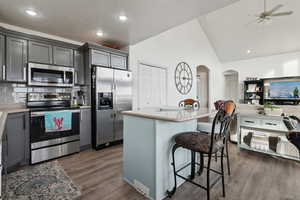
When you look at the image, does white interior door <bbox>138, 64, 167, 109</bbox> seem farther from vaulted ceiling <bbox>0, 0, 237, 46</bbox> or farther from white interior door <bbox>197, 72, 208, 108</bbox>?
white interior door <bbox>197, 72, 208, 108</bbox>

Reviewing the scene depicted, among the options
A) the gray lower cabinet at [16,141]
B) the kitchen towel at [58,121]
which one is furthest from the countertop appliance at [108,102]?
the gray lower cabinet at [16,141]

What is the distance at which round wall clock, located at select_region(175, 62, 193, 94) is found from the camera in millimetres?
5168

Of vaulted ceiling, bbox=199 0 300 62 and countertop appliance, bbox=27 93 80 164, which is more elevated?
vaulted ceiling, bbox=199 0 300 62

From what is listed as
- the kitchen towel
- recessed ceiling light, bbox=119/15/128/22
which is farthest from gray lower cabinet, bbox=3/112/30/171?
recessed ceiling light, bbox=119/15/128/22

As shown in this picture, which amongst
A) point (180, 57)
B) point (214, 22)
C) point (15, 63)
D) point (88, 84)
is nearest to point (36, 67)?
point (15, 63)

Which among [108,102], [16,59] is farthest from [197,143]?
[16,59]

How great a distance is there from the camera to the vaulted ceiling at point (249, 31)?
4695 millimetres

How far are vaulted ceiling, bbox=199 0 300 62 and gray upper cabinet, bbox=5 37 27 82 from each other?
5600 mm

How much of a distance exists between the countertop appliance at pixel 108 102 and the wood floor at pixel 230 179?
20.4 inches

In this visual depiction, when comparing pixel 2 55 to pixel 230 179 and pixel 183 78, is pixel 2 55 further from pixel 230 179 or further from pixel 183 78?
pixel 183 78

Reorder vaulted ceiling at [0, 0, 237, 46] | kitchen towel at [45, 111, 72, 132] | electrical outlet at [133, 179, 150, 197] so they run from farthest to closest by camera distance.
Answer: kitchen towel at [45, 111, 72, 132] < vaulted ceiling at [0, 0, 237, 46] < electrical outlet at [133, 179, 150, 197]

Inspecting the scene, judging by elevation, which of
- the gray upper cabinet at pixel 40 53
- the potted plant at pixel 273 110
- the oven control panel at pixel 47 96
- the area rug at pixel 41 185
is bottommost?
the area rug at pixel 41 185

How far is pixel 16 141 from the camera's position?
7.48ft

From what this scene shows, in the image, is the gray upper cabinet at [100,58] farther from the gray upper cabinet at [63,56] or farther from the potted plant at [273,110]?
the potted plant at [273,110]
